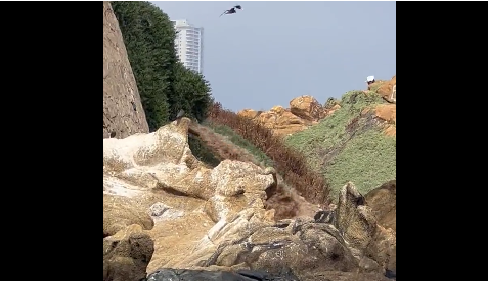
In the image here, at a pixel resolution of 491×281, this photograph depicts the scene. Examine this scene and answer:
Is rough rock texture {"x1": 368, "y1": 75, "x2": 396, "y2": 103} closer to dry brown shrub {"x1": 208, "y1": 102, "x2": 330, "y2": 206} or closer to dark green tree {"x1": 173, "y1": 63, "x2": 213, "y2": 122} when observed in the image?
dry brown shrub {"x1": 208, "y1": 102, "x2": 330, "y2": 206}

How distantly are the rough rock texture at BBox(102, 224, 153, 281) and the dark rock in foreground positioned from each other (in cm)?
7

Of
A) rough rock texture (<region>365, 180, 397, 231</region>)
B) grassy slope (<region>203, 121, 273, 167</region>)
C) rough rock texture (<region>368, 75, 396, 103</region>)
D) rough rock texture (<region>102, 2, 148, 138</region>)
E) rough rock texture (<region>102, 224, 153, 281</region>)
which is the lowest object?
rough rock texture (<region>102, 224, 153, 281</region>)

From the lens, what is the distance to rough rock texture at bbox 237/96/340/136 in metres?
17.7

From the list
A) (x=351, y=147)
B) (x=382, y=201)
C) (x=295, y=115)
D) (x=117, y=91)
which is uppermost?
(x=295, y=115)

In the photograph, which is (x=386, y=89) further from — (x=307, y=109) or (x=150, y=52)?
(x=150, y=52)

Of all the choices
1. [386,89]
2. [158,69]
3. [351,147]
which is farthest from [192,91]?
[386,89]

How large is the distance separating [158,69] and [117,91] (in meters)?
5.45

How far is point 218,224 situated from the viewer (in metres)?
4.51

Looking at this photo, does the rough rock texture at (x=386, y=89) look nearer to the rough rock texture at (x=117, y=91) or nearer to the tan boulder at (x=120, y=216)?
the rough rock texture at (x=117, y=91)

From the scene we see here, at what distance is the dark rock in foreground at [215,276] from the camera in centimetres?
340

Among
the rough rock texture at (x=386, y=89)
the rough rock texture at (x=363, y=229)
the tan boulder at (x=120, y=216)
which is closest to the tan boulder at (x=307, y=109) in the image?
the rough rock texture at (x=386, y=89)

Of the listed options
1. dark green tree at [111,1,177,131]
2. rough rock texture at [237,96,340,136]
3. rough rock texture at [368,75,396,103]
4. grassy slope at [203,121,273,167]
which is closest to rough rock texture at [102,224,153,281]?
dark green tree at [111,1,177,131]

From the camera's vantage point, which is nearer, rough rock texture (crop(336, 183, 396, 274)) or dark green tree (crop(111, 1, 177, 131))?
rough rock texture (crop(336, 183, 396, 274))
